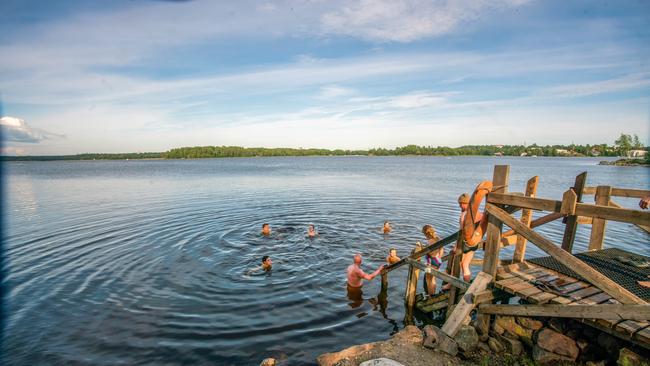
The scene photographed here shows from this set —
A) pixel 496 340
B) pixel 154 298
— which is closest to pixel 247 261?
pixel 154 298

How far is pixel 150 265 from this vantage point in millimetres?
14461

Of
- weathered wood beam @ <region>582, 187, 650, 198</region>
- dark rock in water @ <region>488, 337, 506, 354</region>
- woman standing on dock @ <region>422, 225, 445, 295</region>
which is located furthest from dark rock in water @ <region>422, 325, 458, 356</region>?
weathered wood beam @ <region>582, 187, 650, 198</region>

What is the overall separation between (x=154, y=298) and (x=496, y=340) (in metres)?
11.0

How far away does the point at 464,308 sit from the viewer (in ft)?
24.6

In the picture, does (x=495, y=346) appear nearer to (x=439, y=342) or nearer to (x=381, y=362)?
(x=439, y=342)

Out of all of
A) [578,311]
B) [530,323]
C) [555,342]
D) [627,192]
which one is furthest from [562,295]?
[627,192]

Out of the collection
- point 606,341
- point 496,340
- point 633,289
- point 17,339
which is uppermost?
point 633,289

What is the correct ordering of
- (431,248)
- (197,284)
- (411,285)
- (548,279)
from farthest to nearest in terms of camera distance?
(197,284)
(411,285)
(431,248)
(548,279)

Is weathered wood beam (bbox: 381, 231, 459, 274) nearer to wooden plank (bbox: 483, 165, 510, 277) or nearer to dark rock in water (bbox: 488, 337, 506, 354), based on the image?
wooden plank (bbox: 483, 165, 510, 277)

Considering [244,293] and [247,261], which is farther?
[247,261]

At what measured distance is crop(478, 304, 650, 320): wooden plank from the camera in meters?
5.28

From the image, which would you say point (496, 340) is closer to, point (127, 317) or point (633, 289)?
point (633, 289)

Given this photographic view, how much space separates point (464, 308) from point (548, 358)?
1.75 meters

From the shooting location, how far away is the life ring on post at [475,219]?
7.18 metres
